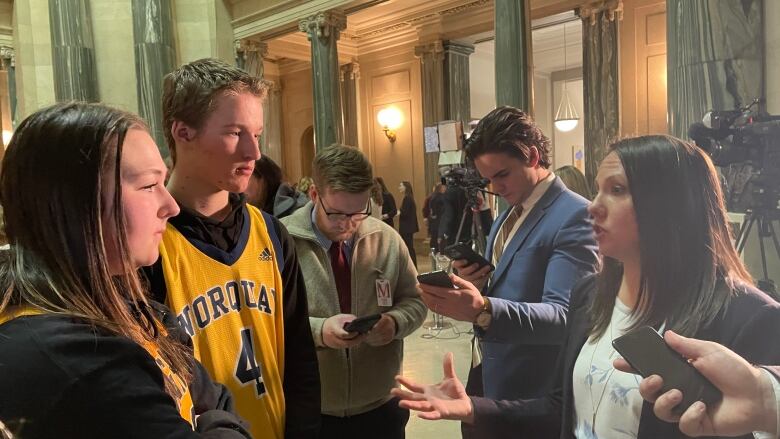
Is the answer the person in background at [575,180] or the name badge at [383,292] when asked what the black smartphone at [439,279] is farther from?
the name badge at [383,292]

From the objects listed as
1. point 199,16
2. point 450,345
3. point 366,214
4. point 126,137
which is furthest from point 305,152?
point 126,137

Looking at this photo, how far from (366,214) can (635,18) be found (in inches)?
226

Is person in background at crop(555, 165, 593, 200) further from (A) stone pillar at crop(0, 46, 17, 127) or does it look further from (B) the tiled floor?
(A) stone pillar at crop(0, 46, 17, 127)

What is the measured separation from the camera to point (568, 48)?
10430 millimetres

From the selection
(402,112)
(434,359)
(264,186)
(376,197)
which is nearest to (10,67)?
(402,112)

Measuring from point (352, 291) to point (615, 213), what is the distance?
108 cm

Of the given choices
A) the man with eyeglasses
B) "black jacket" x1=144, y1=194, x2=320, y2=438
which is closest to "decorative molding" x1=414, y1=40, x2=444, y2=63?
the man with eyeglasses

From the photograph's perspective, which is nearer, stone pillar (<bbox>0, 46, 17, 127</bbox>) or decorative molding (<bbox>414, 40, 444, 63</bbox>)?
stone pillar (<bbox>0, 46, 17, 127</bbox>)

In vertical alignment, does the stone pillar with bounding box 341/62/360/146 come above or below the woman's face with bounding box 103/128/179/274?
above

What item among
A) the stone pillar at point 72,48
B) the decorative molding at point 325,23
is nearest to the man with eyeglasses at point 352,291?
the decorative molding at point 325,23

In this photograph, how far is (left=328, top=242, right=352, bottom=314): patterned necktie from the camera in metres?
1.87

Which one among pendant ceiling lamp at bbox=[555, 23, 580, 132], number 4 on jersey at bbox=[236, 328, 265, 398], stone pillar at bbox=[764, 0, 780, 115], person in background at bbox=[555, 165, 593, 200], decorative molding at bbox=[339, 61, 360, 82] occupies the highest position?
decorative molding at bbox=[339, 61, 360, 82]

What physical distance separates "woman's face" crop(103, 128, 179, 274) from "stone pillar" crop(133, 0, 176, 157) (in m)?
6.12

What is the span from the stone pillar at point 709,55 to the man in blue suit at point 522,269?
1.12ft
